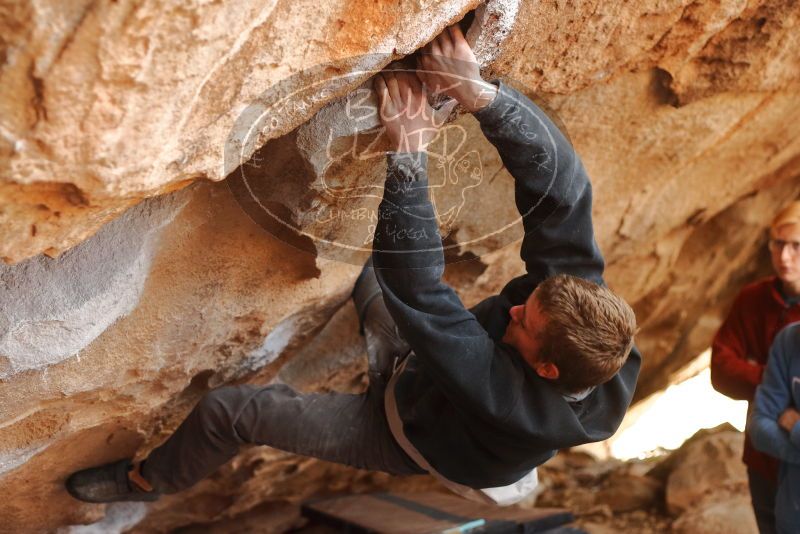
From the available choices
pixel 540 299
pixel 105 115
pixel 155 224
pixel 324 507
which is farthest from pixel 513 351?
pixel 324 507

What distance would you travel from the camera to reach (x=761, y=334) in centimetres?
245

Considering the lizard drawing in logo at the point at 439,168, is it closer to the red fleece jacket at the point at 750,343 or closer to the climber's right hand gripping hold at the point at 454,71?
the climber's right hand gripping hold at the point at 454,71

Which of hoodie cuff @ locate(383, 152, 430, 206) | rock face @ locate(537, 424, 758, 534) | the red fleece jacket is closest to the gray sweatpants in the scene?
hoodie cuff @ locate(383, 152, 430, 206)

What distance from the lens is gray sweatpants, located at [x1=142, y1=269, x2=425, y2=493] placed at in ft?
6.03

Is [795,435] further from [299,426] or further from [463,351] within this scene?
[299,426]

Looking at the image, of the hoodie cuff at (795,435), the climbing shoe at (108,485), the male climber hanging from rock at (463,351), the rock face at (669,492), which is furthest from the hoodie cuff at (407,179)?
the rock face at (669,492)

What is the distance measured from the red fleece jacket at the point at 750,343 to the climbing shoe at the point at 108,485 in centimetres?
166

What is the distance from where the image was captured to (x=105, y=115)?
3.25 feet

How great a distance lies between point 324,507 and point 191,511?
0.44 metres

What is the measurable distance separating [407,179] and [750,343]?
1.59 meters

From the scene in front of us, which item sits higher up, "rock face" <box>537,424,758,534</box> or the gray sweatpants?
the gray sweatpants

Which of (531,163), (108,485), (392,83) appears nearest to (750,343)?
(531,163)

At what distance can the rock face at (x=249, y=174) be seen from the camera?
3.27ft

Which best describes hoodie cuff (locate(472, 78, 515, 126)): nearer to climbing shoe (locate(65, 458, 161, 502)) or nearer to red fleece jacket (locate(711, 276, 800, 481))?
climbing shoe (locate(65, 458, 161, 502))
